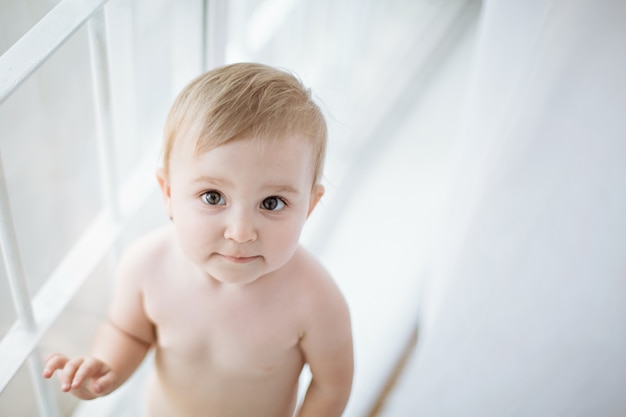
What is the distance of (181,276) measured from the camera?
2.44 feet

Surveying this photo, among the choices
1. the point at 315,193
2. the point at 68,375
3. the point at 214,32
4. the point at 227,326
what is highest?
the point at 214,32

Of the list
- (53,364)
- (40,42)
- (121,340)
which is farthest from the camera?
(121,340)

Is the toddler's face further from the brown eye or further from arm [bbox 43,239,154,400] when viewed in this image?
arm [bbox 43,239,154,400]

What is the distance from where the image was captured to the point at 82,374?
2.28 ft

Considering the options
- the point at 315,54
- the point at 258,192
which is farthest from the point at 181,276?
the point at 315,54

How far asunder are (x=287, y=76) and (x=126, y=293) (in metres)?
0.32

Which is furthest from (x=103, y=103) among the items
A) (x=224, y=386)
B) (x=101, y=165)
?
(x=224, y=386)

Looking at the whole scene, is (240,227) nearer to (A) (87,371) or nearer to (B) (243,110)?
(B) (243,110)

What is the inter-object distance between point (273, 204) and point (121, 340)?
0.28m

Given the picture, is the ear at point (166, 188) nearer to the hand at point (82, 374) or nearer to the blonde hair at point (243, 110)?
the blonde hair at point (243, 110)

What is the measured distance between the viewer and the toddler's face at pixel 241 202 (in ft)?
1.97

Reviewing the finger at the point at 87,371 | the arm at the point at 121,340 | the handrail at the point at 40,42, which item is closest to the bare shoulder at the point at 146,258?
the arm at the point at 121,340

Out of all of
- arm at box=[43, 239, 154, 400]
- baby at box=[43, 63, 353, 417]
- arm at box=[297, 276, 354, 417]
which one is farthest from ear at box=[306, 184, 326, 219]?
Result: arm at box=[43, 239, 154, 400]

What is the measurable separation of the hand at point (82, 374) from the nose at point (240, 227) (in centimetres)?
23
